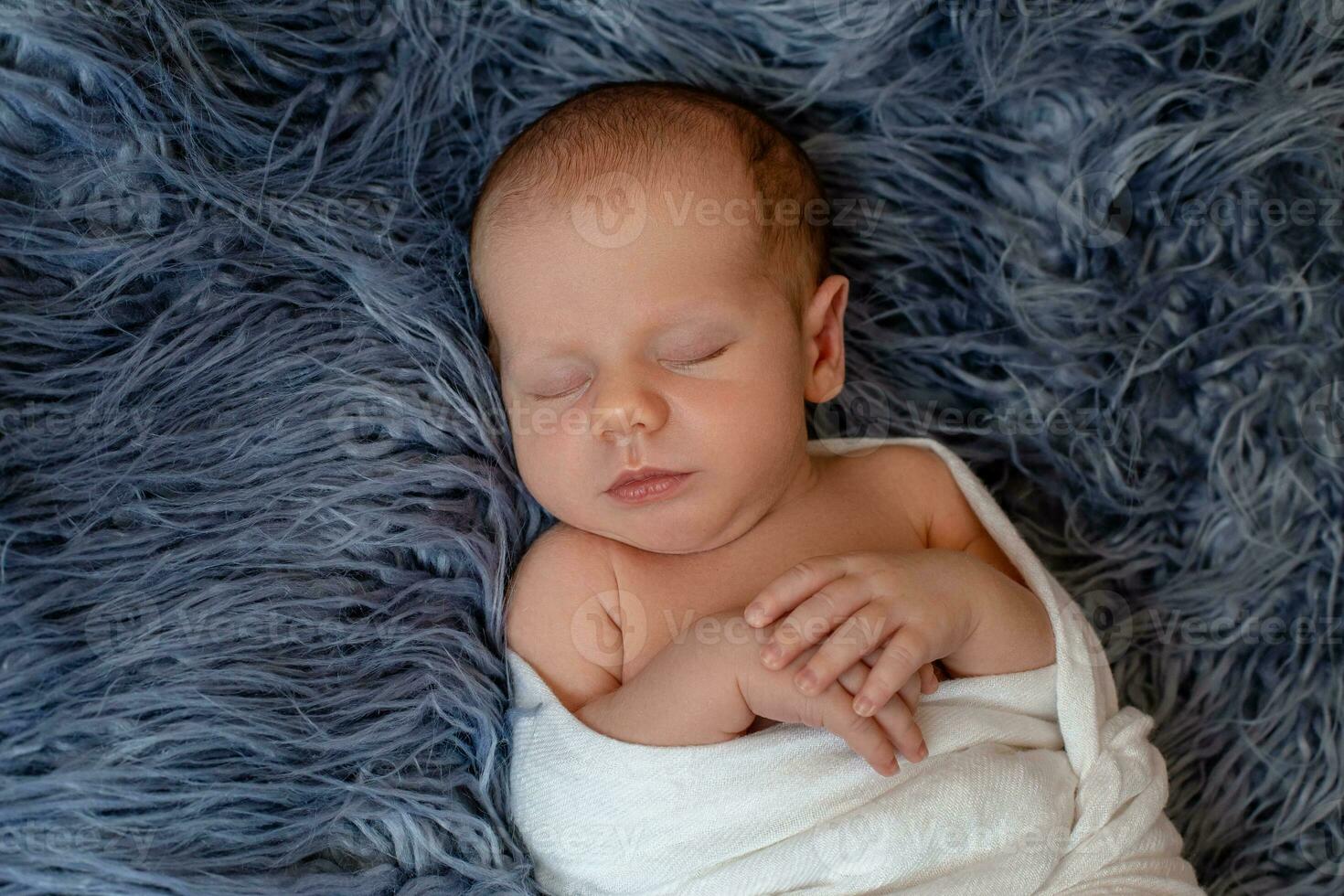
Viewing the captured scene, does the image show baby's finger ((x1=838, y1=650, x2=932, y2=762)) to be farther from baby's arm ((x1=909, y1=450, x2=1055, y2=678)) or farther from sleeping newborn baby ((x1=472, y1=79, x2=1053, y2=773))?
baby's arm ((x1=909, y1=450, x2=1055, y2=678))

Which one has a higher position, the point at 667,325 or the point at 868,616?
the point at 667,325

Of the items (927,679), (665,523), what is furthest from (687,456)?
(927,679)

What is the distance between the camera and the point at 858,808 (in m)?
1.26

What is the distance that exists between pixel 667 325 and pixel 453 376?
0.96 ft

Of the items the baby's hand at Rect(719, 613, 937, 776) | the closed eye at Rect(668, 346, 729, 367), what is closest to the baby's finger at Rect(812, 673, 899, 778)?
the baby's hand at Rect(719, 613, 937, 776)

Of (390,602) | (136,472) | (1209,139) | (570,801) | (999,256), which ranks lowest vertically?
(570,801)

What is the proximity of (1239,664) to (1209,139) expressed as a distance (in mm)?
689

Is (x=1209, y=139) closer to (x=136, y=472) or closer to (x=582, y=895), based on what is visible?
(x=582, y=895)

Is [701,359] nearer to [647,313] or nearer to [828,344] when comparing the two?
[647,313]

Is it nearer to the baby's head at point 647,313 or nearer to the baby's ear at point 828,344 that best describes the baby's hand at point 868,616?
the baby's head at point 647,313

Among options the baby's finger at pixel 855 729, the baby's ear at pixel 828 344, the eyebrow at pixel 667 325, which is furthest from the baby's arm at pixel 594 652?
the baby's ear at pixel 828 344

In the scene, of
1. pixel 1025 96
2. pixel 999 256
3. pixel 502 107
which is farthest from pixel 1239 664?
pixel 502 107

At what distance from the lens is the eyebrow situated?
1295mm

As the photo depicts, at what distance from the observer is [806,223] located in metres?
1.47
